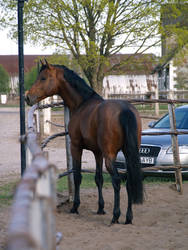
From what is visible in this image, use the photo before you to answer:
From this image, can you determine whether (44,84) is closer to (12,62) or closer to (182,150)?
(182,150)

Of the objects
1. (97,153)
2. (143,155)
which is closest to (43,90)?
(97,153)

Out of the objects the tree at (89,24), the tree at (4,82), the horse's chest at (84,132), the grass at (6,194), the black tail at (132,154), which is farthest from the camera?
the tree at (4,82)

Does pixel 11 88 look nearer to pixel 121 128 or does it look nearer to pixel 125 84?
pixel 125 84

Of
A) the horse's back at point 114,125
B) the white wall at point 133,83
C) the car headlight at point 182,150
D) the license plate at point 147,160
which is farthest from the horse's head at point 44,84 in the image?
the white wall at point 133,83

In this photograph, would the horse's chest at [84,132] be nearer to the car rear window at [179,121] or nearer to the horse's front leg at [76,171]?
the horse's front leg at [76,171]

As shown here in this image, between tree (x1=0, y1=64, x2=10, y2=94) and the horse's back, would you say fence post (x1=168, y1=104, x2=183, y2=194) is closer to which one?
the horse's back

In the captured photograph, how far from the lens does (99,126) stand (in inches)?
198

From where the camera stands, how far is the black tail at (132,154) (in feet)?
16.0

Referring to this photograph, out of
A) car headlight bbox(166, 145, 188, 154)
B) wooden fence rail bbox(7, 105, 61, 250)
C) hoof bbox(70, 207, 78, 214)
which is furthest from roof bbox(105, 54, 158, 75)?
wooden fence rail bbox(7, 105, 61, 250)

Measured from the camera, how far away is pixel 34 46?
1681 cm

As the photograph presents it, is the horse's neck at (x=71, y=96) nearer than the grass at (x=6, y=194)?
Yes

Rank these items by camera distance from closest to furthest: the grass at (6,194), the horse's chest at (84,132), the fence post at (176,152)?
1. the horse's chest at (84,132)
2. the grass at (6,194)
3. the fence post at (176,152)

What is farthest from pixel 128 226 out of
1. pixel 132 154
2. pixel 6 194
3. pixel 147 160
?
pixel 147 160

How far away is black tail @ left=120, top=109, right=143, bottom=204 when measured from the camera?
487 cm
